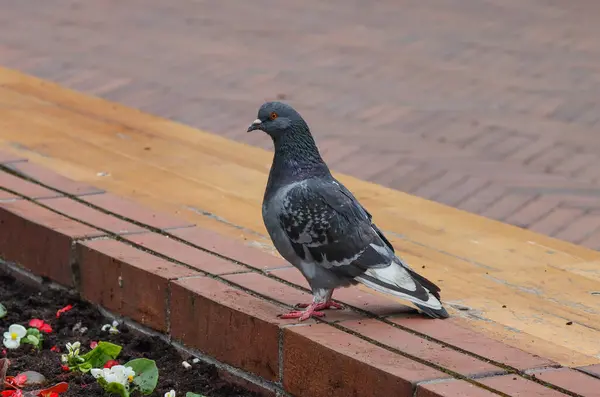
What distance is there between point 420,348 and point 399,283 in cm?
20

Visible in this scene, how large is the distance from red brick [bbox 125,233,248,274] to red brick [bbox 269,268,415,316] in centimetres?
15

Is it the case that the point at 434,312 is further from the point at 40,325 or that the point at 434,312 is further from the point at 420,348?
the point at 40,325

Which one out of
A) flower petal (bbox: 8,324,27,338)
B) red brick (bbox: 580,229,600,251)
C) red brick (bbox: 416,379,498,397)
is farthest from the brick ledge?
red brick (bbox: 580,229,600,251)

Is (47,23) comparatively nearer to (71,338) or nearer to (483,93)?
(483,93)

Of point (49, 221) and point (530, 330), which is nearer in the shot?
point (530, 330)

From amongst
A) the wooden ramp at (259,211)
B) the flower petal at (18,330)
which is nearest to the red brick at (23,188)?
the wooden ramp at (259,211)

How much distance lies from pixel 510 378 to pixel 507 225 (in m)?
1.80

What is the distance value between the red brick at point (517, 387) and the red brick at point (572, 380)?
0.04 meters

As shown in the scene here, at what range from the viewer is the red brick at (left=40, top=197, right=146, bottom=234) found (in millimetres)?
4012

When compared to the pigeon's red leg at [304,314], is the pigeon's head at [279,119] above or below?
above

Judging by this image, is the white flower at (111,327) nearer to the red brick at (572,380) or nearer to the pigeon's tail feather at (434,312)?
the pigeon's tail feather at (434,312)

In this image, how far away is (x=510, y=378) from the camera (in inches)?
116

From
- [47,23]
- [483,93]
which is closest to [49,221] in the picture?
[483,93]

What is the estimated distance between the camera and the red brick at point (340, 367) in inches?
115
